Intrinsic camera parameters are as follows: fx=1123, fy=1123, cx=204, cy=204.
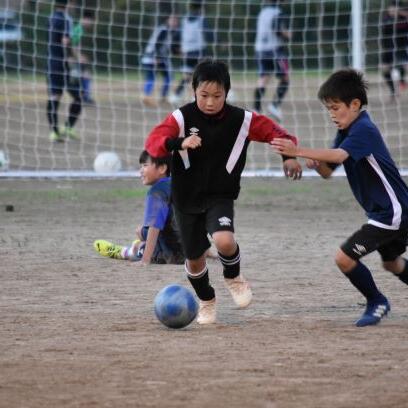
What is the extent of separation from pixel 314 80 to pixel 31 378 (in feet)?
65.1

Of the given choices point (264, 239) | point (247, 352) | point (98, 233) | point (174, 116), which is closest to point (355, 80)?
point (174, 116)

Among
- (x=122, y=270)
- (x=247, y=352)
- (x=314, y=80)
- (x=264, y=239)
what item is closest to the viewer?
(x=247, y=352)

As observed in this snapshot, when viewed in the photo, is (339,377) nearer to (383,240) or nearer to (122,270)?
(383,240)

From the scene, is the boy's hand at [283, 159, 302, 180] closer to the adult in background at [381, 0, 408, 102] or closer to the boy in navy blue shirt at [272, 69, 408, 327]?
the boy in navy blue shirt at [272, 69, 408, 327]

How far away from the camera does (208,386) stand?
16.1 ft

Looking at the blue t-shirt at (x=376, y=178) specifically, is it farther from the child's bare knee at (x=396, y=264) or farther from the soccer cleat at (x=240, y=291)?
the soccer cleat at (x=240, y=291)

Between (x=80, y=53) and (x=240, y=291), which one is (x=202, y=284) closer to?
(x=240, y=291)

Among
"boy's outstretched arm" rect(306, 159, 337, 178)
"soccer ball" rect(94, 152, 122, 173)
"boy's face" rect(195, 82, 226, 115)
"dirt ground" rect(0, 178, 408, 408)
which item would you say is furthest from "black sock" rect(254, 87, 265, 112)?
"boy's face" rect(195, 82, 226, 115)

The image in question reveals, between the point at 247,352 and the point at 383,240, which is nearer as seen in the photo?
the point at 247,352

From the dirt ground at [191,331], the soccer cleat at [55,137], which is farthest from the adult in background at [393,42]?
the dirt ground at [191,331]

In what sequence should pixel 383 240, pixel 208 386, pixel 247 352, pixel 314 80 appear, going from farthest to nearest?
pixel 314 80, pixel 383 240, pixel 247 352, pixel 208 386

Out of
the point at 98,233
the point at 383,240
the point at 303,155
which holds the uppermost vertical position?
the point at 303,155

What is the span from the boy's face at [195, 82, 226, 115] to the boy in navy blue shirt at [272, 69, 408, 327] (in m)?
0.57

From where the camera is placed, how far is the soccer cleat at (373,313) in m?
6.32
